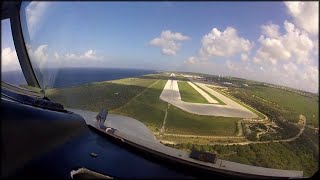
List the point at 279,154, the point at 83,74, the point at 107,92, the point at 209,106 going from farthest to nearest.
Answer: the point at 107,92 < the point at 83,74 < the point at 209,106 < the point at 279,154

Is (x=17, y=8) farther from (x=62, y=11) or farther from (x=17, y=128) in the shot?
(x=17, y=128)

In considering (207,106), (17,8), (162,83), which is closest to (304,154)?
(207,106)

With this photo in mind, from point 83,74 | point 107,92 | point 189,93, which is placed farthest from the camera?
point 107,92

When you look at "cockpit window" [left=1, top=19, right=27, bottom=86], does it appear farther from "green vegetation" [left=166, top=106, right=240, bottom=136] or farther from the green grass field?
the green grass field

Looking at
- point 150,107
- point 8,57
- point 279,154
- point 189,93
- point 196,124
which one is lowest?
point 279,154

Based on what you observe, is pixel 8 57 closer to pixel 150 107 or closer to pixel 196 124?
pixel 150 107

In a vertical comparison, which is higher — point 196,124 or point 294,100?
point 294,100

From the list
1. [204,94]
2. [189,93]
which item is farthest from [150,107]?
[204,94]
